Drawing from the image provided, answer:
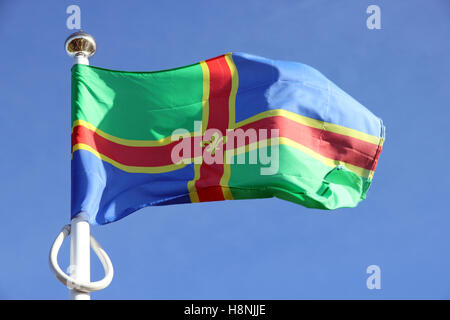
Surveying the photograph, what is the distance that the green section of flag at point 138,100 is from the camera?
1388 cm

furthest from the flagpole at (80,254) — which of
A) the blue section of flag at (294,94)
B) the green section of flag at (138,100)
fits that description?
the blue section of flag at (294,94)

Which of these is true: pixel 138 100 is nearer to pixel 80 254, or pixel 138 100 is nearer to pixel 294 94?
pixel 294 94

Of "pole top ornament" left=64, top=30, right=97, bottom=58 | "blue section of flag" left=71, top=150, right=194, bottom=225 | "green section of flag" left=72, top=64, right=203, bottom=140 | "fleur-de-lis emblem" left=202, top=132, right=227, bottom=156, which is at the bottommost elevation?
"blue section of flag" left=71, top=150, right=194, bottom=225

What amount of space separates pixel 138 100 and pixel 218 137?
1.28 m

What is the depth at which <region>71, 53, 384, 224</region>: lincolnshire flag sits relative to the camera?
1358cm

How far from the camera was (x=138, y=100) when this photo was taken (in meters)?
14.2

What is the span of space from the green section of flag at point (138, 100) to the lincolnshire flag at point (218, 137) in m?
0.01

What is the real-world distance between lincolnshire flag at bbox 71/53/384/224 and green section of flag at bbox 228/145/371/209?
16 mm

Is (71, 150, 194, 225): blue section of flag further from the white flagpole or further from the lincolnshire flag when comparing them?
the white flagpole

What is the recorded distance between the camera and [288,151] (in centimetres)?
1384

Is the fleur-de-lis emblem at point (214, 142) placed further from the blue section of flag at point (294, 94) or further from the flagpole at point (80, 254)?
the flagpole at point (80, 254)

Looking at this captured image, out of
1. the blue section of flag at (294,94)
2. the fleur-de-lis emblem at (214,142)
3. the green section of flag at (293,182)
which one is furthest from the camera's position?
the blue section of flag at (294,94)

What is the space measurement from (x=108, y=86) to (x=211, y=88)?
1487 millimetres

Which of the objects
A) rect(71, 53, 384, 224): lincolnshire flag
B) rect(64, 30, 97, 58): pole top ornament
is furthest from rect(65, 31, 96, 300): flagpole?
rect(64, 30, 97, 58): pole top ornament
